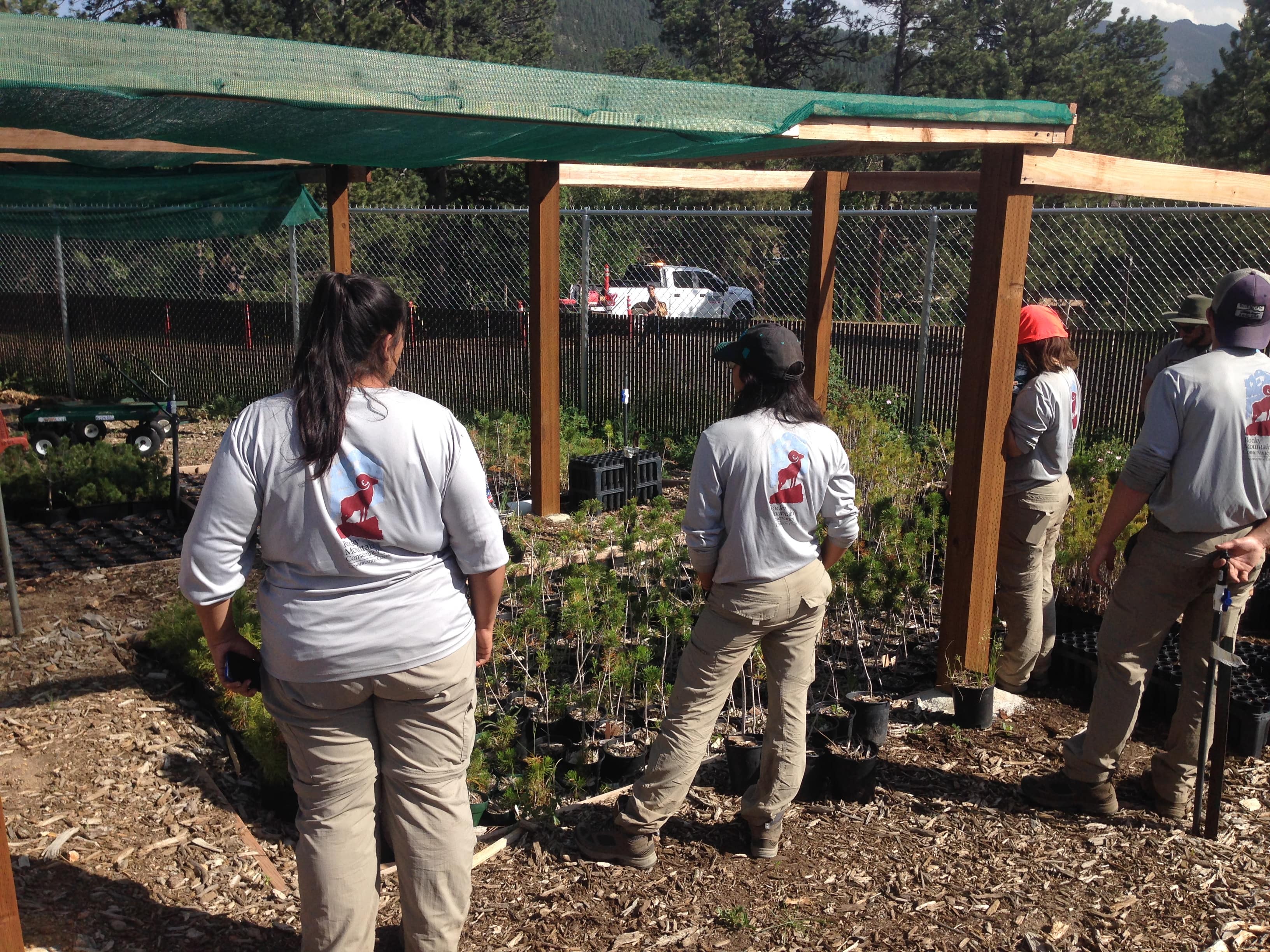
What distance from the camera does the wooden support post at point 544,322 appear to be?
6.51m

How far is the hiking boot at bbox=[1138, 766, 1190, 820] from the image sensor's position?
11.4 ft

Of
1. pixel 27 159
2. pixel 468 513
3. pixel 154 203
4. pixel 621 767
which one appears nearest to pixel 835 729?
pixel 621 767

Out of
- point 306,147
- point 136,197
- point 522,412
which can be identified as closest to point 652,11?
point 522,412

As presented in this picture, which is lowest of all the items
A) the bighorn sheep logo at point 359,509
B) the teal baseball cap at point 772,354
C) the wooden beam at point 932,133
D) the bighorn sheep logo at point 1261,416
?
the bighorn sheep logo at point 359,509

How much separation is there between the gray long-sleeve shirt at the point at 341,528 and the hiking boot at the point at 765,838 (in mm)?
1394

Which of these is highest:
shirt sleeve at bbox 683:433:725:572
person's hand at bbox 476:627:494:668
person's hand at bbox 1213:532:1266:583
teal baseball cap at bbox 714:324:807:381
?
teal baseball cap at bbox 714:324:807:381

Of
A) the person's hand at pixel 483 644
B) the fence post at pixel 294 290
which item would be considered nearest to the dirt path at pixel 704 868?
the person's hand at pixel 483 644

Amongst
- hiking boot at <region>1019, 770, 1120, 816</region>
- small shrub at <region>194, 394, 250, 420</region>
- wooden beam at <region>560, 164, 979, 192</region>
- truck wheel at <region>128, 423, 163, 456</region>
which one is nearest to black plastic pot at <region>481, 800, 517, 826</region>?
hiking boot at <region>1019, 770, 1120, 816</region>

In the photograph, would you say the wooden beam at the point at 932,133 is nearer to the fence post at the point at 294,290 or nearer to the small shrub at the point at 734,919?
the small shrub at the point at 734,919

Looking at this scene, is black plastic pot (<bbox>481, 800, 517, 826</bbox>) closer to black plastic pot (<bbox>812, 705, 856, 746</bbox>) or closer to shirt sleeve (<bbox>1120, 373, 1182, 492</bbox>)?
black plastic pot (<bbox>812, 705, 856, 746</bbox>)

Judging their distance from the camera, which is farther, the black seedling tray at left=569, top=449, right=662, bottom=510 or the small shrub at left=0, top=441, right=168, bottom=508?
the black seedling tray at left=569, top=449, right=662, bottom=510

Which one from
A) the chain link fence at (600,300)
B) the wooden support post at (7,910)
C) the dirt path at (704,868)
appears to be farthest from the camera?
the chain link fence at (600,300)

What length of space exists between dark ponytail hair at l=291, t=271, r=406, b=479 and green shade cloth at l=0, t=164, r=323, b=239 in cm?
489

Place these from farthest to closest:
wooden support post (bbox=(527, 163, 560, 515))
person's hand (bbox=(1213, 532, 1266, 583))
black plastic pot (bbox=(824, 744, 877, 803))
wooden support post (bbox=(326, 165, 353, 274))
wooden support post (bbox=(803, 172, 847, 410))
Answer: wooden support post (bbox=(326, 165, 353, 274)) → wooden support post (bbox=(527, 163, 560, 515)) → wooden support post (bbox=(803, 172, 847, 410)) → black plastic pot (bbox=(824, 744, 877, 803)) → person's hand (bbox=(1213, 532, 1266, 583))
